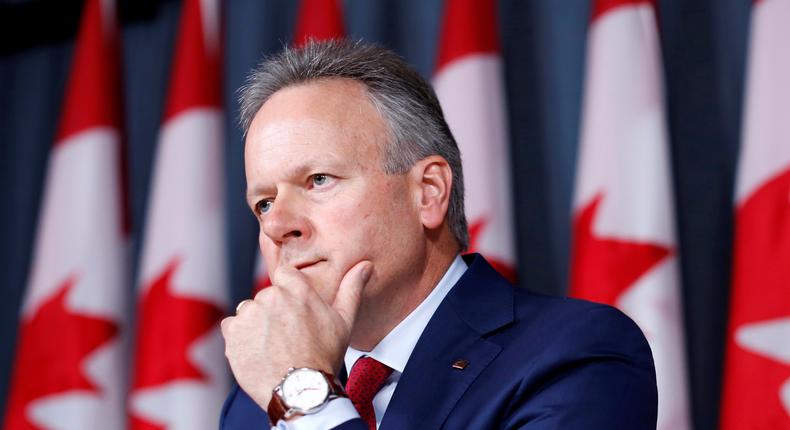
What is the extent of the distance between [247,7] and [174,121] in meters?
0.69

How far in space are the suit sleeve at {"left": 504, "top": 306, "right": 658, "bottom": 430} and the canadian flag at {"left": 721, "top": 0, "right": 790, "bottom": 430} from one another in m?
1.10

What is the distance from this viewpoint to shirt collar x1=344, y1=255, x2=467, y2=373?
1992 millimetres

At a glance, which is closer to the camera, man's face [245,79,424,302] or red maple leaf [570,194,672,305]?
man's face [245,79,424,302]

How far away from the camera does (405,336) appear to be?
203cm

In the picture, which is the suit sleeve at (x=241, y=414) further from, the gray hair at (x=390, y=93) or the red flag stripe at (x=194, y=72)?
the red flag stripe at (x=194, y=72)

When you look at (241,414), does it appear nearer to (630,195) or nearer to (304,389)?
(304,389)

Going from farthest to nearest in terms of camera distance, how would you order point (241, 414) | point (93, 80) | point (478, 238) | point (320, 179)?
point (93, 80) < point (478, 238) < point (241, 414) < point (320, 179)

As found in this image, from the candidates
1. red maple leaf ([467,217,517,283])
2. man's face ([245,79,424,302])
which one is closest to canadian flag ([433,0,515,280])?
red maple leaf ([467,217,517,283])

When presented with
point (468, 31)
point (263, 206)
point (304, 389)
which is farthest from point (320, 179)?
point (468, 31)

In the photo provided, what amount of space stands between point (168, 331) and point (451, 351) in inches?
71.6

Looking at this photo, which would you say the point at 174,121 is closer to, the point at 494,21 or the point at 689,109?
the point at 494,21

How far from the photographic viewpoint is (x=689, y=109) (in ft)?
11.1

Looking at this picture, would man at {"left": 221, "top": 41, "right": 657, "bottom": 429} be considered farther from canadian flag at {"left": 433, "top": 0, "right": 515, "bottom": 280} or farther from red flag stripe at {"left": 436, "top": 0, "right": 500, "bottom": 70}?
red flag stripe at {"left": 436, "top": 0, "right": 500, "bottom": 70}

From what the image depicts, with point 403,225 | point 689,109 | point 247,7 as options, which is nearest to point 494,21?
point 689,109
